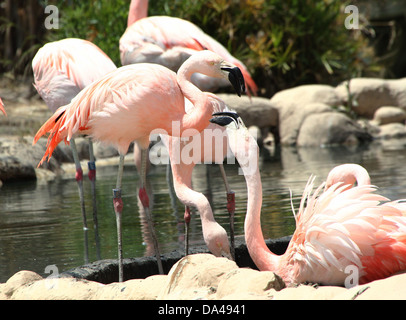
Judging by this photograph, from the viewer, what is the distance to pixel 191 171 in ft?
14.3

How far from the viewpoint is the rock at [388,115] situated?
557 inches

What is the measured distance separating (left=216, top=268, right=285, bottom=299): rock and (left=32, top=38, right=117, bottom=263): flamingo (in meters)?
3.12

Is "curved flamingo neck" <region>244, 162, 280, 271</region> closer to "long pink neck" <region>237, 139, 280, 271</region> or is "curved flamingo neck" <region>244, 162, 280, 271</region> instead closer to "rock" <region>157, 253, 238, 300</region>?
"long pink neck" <region>237, 139, 280, 271</region>

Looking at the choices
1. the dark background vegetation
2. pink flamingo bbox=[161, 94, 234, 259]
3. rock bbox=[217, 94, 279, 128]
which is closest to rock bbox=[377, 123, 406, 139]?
the dark background vegetation

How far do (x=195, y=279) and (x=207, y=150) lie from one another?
1843 mm

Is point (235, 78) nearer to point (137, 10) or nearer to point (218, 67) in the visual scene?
point (218, 67)

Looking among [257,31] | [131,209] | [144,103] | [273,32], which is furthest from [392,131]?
[144,103]

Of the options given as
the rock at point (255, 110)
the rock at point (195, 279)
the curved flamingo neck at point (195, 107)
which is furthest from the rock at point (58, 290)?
the rock at point (255, 110)

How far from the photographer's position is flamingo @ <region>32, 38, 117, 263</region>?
571 centimetres

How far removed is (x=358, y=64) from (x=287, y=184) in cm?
1050

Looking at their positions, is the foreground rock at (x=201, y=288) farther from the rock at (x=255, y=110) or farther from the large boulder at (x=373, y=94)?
the large boulder at (x=373, y=94)

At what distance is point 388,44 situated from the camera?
21.9m
